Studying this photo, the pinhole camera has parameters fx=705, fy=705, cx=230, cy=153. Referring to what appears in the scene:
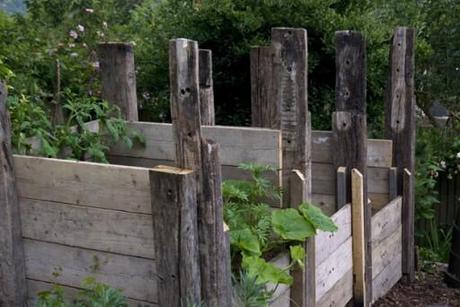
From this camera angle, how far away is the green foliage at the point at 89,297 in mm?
2768

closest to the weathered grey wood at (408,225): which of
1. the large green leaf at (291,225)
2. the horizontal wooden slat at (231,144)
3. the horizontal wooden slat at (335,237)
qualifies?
the horizontal wooden slat at (335,237)

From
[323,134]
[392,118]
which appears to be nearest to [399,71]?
[392,118]

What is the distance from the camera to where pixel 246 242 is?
10.2 feet

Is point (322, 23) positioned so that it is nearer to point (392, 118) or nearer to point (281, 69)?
point (392, 118)

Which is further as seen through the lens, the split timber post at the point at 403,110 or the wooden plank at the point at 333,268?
the split timber post at the point at 403,110

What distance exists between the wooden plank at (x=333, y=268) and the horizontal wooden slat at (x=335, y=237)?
0.03m

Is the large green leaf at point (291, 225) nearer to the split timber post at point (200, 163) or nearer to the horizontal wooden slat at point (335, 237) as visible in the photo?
the horizontal wooden slat at point (335, 237)

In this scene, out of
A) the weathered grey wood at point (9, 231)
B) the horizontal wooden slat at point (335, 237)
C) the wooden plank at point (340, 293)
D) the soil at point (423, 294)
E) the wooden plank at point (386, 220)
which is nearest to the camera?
the weathered grey wood at point (9, 231)

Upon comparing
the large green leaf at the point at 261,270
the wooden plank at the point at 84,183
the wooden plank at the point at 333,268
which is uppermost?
the wooden plank at the point at 84,183

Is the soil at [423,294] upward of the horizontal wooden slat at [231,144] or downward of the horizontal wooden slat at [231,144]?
downward

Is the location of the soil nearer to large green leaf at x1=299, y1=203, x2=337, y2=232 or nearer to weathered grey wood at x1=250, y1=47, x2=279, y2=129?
weathered grey wood at x1=250, y1=47, x2=279, y2=129

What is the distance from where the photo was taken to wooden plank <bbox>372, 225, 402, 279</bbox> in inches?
179

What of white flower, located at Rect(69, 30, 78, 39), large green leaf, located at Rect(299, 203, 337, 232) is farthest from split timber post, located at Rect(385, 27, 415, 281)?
white flower, located at Rect(69, 30, 78, 39)

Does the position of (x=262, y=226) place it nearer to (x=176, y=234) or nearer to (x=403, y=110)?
(x=176, y=234)
